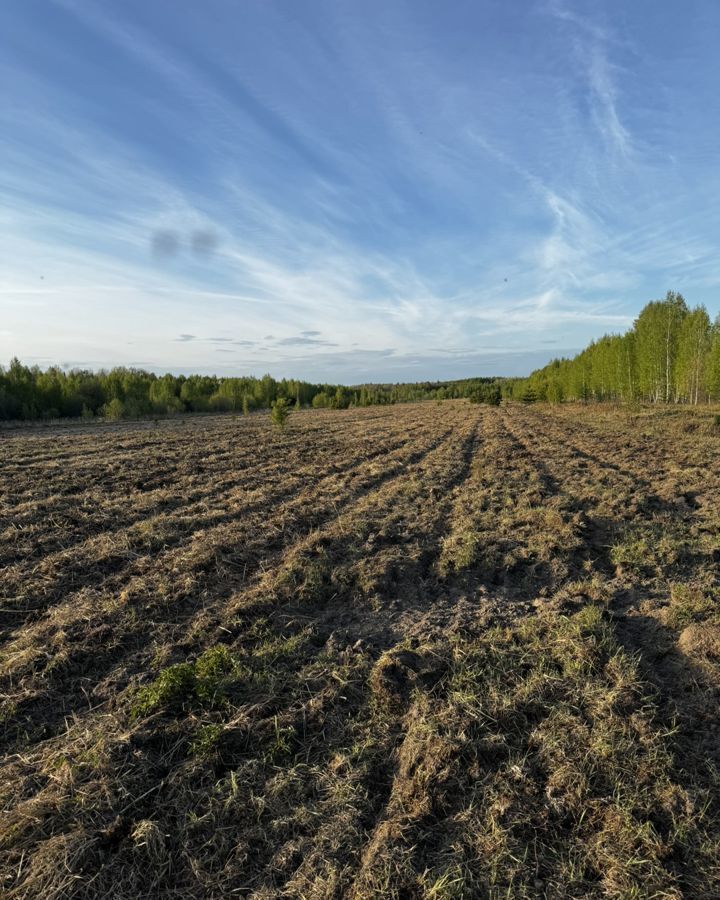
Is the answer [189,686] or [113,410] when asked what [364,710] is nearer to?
[189,686]

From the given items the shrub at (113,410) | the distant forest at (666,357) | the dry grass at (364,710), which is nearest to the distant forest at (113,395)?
the shrub at (113,410)

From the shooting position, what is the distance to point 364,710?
152 inches

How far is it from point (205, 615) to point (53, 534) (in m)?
5.21

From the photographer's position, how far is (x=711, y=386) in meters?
40.8

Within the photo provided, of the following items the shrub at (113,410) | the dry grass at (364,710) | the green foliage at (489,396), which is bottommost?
the dry grass at (364,710)

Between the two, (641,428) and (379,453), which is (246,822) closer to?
(379,453)

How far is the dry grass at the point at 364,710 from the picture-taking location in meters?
2.62

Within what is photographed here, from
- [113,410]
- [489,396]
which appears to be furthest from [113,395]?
[489,396]

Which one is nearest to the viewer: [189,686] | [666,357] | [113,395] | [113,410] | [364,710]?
[364,710]

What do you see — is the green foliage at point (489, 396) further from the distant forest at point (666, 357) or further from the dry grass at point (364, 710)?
the dry grass at point (364, 710)

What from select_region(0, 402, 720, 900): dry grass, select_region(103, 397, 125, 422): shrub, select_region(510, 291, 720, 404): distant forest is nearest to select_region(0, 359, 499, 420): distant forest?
select_region(103, 397, 125, 422): shrub

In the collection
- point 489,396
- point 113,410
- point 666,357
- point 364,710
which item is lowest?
point 364,710

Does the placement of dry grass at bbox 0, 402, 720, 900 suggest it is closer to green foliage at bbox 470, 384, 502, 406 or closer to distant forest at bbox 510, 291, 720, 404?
distant forest at bbox 510, 291, 720, 404

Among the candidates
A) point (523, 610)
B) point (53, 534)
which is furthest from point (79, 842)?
point (53, 534)
